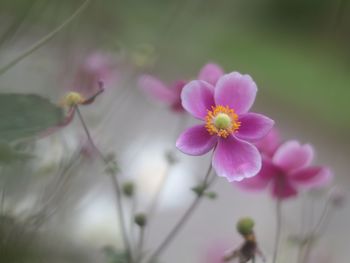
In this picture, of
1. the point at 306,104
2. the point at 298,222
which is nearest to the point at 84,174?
the point at 298,222

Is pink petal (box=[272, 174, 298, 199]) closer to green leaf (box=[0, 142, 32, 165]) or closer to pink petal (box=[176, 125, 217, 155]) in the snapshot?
pink petal (box=[176, 125, 217, 155])

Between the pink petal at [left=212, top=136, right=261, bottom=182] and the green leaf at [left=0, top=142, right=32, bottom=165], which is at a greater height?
the pink petal at [left=212, top=136, right=261, bottom=182]

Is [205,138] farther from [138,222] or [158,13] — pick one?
[158,13]

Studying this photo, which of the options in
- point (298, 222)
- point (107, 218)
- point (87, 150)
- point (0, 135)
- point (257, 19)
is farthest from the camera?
point (257, 19)

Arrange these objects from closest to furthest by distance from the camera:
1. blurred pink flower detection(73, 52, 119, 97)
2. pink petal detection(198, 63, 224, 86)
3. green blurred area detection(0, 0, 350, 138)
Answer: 1. pink petal detection(198, 63, 224, 86)
2. blurred pink flower detection(73, 52, 119, 97)
3. green blurred area detection(0, 0, 350, 138)

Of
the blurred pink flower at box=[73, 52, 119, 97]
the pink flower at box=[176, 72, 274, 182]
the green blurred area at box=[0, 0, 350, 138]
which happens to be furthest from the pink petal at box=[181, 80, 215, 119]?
the green blurred area at box=[0, 0, 350, 138]

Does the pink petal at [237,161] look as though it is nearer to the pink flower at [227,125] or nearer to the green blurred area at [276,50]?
the pink flower at [227,125]

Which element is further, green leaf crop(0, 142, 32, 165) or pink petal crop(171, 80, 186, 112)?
pink petal crop(171, 80, 186, 112)

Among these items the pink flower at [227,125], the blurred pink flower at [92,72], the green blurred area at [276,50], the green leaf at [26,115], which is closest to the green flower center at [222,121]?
the pink flower at [227,125]
